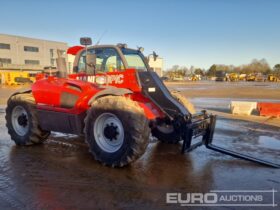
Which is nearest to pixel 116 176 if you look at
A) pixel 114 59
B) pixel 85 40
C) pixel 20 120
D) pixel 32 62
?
pixel 114 59

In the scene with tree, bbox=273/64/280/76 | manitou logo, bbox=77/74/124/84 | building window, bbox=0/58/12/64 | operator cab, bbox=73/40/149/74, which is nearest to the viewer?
manitou logo, bbox=77/74/124/84

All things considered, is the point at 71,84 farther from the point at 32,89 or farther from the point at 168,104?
the point at 168,104

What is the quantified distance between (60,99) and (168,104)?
2.26 m

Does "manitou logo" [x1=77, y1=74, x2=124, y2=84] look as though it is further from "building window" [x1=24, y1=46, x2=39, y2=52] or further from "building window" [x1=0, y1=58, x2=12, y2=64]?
"building window" [x1=24, y1=46, x2=39, y2=52]

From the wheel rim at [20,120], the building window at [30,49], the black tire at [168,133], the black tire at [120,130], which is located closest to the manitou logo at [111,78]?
the black tire at [120,130]

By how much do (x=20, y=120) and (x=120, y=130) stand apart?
302 cm

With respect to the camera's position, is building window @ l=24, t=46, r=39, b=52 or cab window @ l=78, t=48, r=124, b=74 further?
building window @ l=24, t=46, r=39, b=52

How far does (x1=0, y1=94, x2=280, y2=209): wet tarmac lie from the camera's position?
3.86 meters

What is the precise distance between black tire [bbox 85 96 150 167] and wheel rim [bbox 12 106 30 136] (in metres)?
2.31

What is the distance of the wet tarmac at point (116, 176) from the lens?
3.86 m

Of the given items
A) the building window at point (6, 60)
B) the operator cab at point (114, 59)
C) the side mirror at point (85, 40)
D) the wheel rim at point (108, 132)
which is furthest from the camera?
the building window at point (6, 60)

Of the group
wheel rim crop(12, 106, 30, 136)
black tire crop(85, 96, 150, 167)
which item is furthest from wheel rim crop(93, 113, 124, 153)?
wheel rim crop(12, 106, 30, 136)

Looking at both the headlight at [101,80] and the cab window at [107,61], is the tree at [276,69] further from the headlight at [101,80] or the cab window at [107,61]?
the headlight at [101,80]

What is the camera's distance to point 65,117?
5.71 meters
